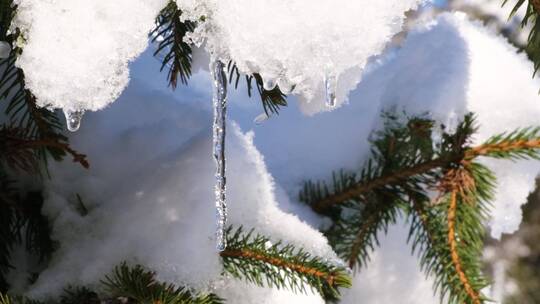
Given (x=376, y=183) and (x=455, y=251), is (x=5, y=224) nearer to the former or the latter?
(x=376, y=183)

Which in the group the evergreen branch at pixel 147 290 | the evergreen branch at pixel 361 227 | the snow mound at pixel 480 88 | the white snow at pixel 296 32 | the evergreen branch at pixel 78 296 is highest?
the snow mound at pixel 480 88

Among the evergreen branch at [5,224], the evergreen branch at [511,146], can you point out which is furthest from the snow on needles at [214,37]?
the evergreen branch at [511,146]

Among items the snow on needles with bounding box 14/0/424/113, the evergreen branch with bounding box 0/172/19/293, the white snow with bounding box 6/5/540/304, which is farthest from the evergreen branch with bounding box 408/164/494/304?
the evergreen branch with bounding box 0/172/19/293

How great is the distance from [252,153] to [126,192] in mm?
285

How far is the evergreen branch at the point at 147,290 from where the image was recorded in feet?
3.06

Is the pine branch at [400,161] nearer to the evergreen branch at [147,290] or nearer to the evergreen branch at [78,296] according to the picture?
the evergreen branch at [147,290]

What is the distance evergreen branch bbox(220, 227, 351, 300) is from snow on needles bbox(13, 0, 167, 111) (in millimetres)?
429

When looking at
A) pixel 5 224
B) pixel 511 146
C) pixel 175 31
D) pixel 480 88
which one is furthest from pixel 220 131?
pixel 480 88

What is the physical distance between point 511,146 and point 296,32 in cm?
73

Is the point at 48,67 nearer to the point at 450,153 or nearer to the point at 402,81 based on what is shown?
the point at 450,153

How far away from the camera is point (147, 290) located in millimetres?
950

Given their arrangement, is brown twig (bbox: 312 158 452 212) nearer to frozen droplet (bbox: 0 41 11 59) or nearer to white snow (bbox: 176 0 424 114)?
white snow (bbox: 176 0 424 114)

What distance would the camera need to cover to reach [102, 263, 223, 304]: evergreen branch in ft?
3.06

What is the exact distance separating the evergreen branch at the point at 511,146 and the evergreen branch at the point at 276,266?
0.46m
